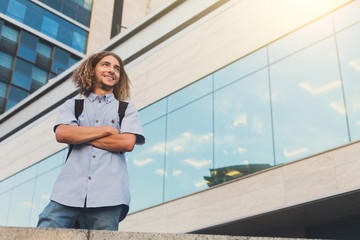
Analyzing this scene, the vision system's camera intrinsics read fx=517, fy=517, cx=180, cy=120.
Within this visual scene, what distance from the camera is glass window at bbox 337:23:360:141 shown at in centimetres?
1068

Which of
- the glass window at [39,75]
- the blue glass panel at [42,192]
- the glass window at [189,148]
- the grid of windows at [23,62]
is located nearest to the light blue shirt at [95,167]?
the glass window at [189,148]

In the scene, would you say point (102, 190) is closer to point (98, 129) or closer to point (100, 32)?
point (98, 129)

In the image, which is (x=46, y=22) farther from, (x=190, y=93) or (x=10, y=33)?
(x=190, y=93)

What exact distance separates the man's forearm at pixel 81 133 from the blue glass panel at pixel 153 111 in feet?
42.6

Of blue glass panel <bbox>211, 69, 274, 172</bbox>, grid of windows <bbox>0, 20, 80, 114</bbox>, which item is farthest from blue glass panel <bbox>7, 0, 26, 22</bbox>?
blue glass panel <bbox>211, 69, 274, 172</bbox>

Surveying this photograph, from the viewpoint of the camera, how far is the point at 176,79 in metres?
16.2

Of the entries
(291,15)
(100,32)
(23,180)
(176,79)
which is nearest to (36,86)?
(100,32)

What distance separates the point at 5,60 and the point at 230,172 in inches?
1429

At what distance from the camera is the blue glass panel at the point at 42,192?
67.1ft

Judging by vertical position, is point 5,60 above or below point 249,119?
above

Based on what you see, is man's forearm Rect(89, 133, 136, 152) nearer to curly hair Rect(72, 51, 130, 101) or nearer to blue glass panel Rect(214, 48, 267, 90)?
curly hair Rect(72, 51, 130, 101)

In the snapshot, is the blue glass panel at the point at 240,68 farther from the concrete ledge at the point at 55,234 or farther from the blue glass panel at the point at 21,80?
the blue glass panel at the point at 21,80

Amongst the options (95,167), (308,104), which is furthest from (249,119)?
(95,167)

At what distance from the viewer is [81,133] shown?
3.10m
